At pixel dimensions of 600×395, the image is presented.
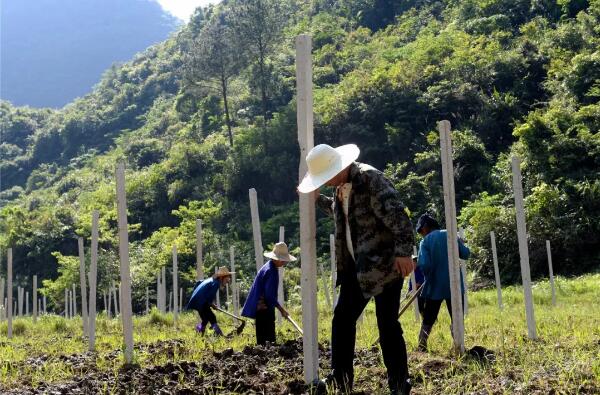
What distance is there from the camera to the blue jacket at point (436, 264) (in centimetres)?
630

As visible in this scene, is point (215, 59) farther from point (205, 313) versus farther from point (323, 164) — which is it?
point (323, 164)

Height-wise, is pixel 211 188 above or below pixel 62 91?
below

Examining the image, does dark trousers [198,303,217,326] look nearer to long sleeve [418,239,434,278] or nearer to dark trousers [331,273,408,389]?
long sleeve [418,239,434,278]

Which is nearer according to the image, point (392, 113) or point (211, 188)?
point (392, 113)

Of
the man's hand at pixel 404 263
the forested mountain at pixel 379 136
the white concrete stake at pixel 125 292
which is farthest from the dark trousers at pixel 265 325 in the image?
the forested mountain at pixel 379 136

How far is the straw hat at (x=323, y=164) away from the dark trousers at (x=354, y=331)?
60cm

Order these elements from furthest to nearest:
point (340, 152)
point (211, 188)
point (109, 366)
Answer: point (211, 188)
point (109, 366)
point (340, 152)

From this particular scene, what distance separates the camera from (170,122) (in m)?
51.2

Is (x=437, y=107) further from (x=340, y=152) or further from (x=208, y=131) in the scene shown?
(x=340, y=152)

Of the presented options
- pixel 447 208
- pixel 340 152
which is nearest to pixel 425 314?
pixel 447 208

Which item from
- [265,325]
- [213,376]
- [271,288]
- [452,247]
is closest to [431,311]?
[452,247]

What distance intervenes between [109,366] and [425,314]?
273 cm

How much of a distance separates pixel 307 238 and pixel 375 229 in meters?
0.50

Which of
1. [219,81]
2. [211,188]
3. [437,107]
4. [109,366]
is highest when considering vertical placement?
[219,81]
